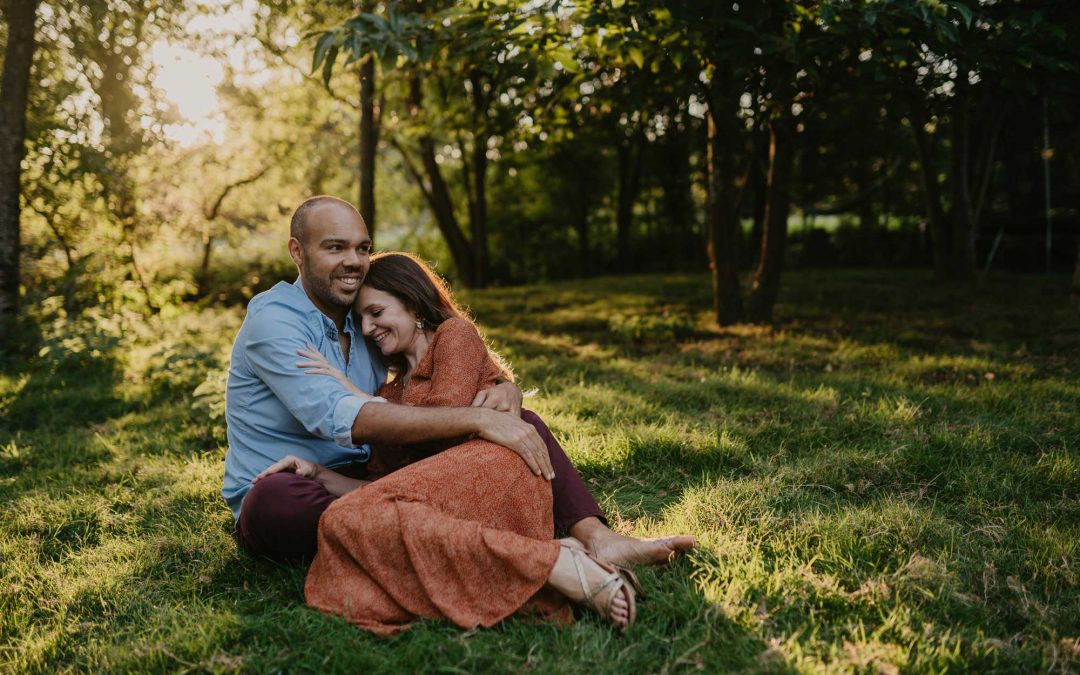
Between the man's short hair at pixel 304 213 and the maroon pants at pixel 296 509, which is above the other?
the man's short hair at pixel 304 213

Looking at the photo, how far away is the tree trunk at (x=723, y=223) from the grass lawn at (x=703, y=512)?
96 cm

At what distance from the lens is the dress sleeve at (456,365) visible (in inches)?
122

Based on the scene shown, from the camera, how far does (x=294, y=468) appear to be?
124 inches

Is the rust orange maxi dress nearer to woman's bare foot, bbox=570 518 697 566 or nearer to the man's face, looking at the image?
woman's bare foot, bbox=570 518 697 566

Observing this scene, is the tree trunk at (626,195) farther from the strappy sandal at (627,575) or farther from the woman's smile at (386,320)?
the strappy sandal at (627,575)

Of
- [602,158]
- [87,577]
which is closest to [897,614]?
[87,577]

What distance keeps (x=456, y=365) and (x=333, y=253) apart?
76 cm

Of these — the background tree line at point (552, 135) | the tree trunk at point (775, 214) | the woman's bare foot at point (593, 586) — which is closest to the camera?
the woman's bare foot at point (593, 586)

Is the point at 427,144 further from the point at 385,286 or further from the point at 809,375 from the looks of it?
the point at 385,286

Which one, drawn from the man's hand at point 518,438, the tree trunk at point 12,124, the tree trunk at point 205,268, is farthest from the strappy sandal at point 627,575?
the tree trunk at point 205,268

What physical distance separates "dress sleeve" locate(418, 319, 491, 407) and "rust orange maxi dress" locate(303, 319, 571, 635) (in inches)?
12.9

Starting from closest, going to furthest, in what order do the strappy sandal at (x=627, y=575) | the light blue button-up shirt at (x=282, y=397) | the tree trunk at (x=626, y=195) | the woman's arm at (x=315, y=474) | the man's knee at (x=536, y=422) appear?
the strappy sandal at (x=627, y=575) < the light blue button-up shirt at (x=282, y=397) < the woman's arm at (x=315, y=474) < the man's knee at (x=536, y=422) < the tree trunk at (x=626, y=195)

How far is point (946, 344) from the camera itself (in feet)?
22.9

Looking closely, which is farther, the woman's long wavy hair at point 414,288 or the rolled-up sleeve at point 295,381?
the woman's long wavy hair at point 414,288
